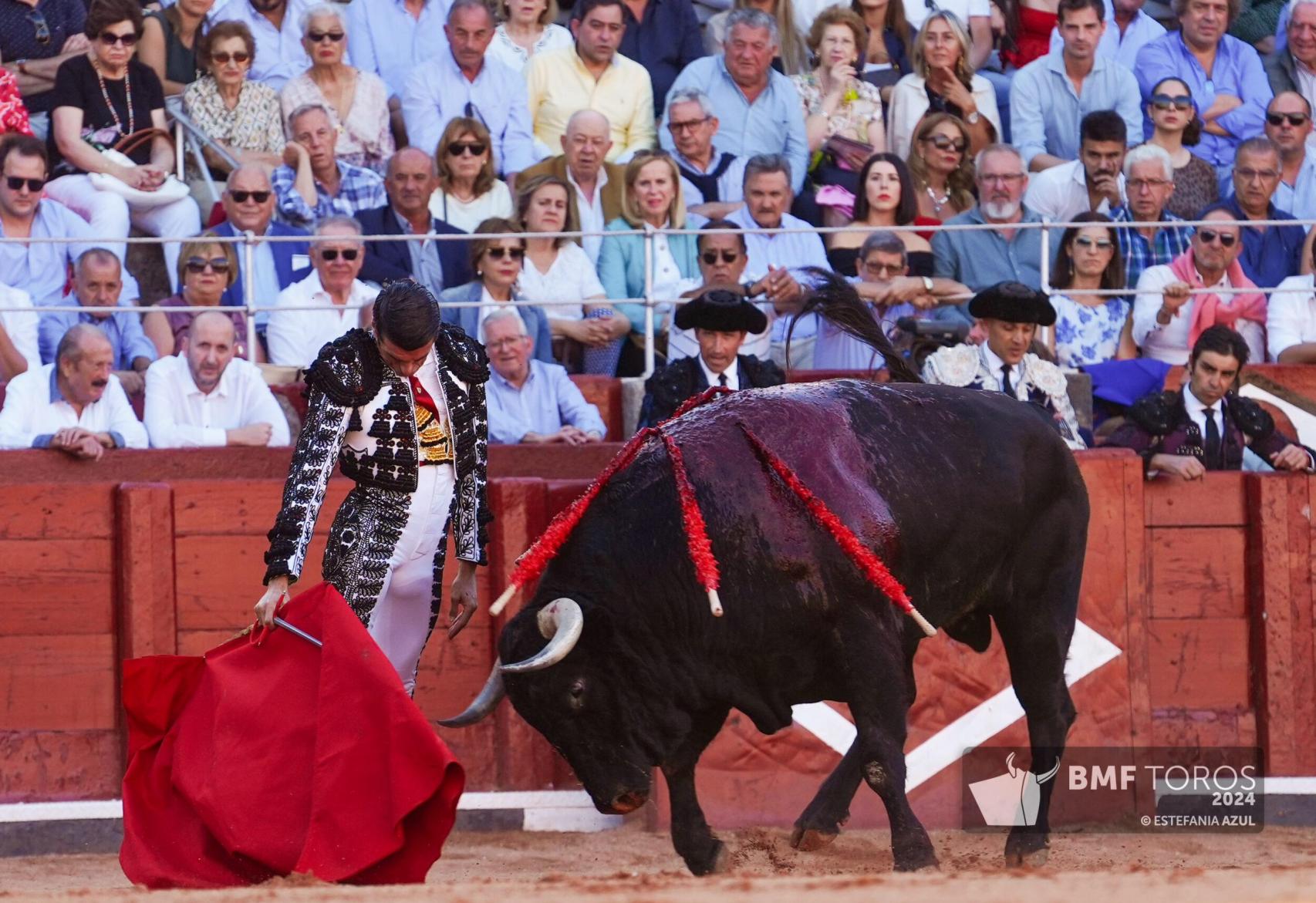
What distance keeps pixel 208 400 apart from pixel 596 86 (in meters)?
2.47

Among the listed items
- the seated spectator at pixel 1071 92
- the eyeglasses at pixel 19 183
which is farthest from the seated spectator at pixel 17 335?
the seated spectator at pixel 1071 92

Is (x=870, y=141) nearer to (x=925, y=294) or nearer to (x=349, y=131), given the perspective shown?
(x=925, y=294)

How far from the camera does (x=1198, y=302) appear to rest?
8211 millimetres

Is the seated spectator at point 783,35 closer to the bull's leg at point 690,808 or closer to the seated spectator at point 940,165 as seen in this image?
the seated spectator at point 940,165

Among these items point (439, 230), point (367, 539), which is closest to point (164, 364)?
point (439, 230)

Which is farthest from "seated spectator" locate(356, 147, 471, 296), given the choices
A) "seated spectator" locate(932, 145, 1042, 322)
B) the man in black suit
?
"seated spectator" locate(932, 145, 1042, 322)

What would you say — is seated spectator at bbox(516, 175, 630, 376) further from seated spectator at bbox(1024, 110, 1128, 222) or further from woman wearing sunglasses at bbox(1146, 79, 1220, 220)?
woman wearing sunglasses at bbox(1146, 79, 1220, 220)

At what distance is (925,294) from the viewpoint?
306 inches

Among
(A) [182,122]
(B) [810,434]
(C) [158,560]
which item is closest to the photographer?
(B) [810,434]

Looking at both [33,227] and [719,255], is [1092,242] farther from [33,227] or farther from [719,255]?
[33,227]

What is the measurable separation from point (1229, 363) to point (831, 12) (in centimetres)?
288

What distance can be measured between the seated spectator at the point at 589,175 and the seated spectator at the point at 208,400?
5.04 feet

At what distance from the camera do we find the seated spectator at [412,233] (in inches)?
320

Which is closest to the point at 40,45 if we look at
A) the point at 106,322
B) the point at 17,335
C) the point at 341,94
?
the point at 341,94
